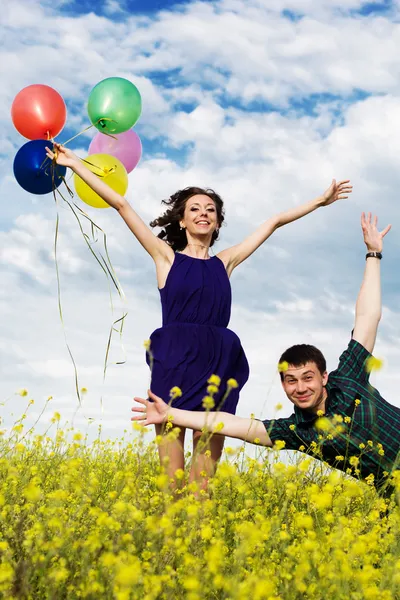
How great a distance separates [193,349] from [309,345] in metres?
0.73

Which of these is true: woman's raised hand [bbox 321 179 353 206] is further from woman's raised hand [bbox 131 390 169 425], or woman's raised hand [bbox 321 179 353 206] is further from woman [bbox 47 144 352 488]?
woman's raised hand [bbox 131 390 169 425]

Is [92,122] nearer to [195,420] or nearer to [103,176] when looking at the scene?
[103,176]

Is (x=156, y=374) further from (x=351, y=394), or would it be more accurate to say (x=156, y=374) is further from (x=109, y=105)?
(x=109, y=105)

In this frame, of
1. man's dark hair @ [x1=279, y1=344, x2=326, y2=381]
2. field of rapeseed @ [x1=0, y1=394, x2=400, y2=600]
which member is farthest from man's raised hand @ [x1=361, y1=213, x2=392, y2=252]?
field of rapeseed @ [x1=0, y1=394, x2=400, y2=600]

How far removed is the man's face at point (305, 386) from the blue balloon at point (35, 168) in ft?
7.79

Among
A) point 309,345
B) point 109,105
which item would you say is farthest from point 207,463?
point 109,105

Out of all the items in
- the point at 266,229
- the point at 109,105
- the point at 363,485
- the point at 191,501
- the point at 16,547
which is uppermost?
the point at 109,105

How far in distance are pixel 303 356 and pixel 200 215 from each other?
48.8 inches

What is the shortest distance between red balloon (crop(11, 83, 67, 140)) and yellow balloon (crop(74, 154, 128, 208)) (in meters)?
0.44

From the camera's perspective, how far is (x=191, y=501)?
281 centimetres

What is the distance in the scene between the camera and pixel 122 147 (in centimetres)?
543

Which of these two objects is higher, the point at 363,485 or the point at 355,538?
the point at 363,485

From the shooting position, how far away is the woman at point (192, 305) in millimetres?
4066

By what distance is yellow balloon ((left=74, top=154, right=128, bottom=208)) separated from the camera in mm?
4902
